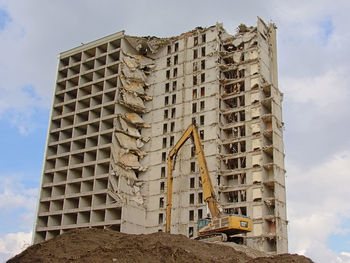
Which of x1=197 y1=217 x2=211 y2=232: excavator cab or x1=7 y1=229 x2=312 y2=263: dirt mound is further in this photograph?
x1=197 y1=217 x2=211 y2=232: excavator cab

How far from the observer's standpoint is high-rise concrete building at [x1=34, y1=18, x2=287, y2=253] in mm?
55312

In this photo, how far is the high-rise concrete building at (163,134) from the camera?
55.3m

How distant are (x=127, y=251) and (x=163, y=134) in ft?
129

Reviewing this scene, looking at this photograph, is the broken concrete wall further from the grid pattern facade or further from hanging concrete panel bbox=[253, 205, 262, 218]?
hanging concrete panel bbox=[253, 205, 262, 218]

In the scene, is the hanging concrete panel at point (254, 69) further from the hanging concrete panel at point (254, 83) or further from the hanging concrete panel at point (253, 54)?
the hanging concrete panel at point (253, 54)

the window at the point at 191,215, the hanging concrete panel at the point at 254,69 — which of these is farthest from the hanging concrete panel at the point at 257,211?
the hanging concrete panel at the point at 254,69

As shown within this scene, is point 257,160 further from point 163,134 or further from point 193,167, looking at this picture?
point 163,134

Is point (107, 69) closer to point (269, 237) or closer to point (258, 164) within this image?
point (258, 164)

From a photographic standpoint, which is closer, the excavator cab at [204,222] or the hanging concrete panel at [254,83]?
the excavator cab at [204,222]

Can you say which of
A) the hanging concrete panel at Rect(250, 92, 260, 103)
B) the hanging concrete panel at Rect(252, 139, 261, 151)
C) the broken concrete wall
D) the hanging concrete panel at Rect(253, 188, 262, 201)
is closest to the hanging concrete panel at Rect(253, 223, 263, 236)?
the hanging concrete panel at Rect(253, 188, 262, 201)

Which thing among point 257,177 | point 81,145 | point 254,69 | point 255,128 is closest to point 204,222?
point 257,177

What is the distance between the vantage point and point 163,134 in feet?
207

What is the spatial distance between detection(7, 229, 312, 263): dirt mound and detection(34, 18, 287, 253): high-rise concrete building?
2641cm

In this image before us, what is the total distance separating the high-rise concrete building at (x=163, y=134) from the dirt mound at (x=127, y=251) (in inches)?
1040
